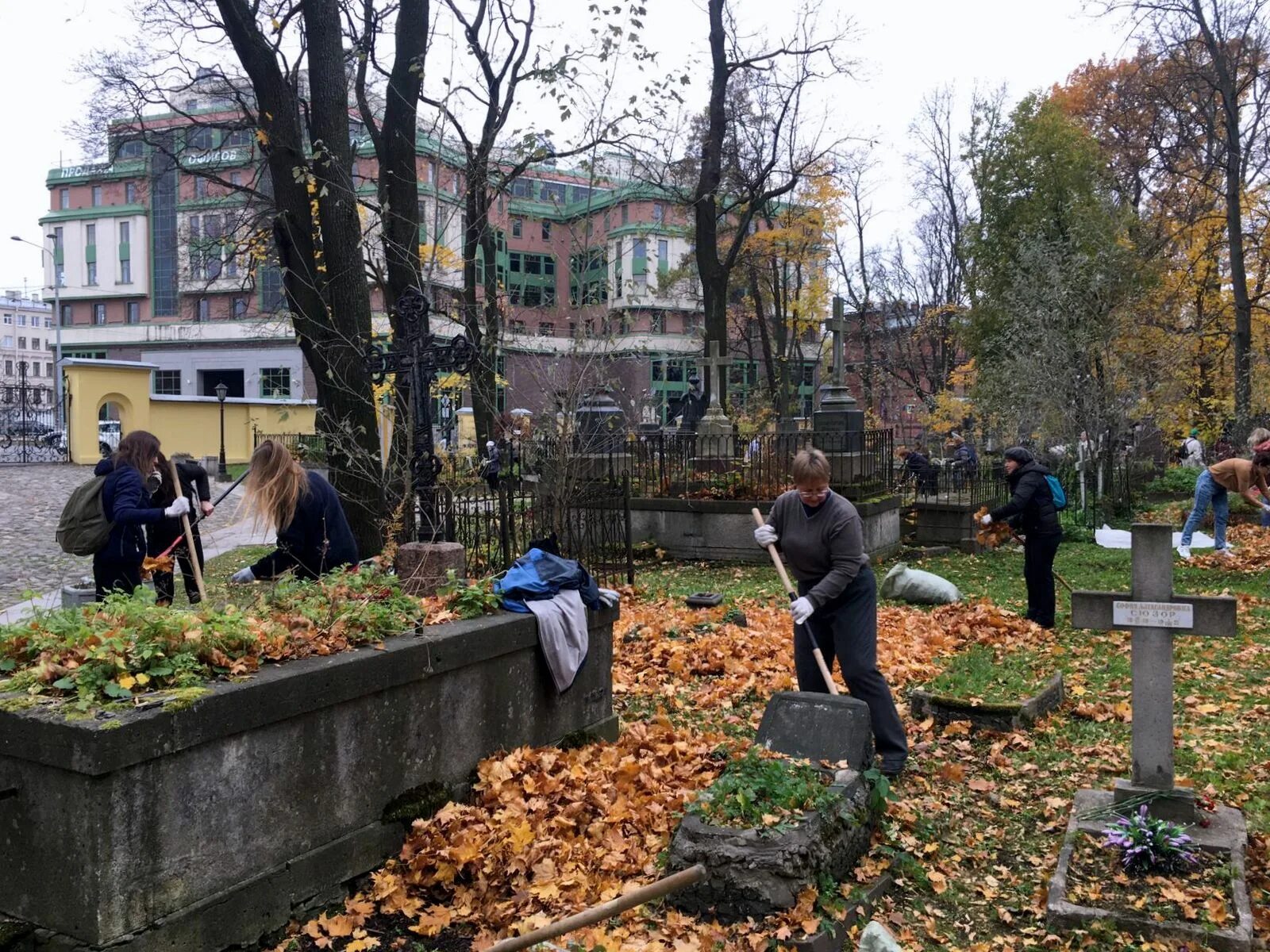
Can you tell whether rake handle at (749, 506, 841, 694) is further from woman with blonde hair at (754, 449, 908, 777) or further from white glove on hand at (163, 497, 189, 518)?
white glove on hand at (163, 497, 189, 518)

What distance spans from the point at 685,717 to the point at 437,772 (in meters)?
2.63

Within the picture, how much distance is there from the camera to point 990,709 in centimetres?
654

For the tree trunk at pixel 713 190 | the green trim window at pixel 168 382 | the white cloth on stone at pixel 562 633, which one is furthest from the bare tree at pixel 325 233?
the green trim window at pixel 168 382

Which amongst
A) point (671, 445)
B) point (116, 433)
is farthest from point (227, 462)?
point (671, 445)

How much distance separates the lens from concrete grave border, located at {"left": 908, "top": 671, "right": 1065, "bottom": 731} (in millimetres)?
6480

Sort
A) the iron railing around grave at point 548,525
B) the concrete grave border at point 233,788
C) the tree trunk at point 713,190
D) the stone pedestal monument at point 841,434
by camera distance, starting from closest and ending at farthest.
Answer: the concrete grave border at point 233,788
the iron railing around grave at point 548,525
the stone pedestal monument at point 841,434
the tree trunk at point 713,190

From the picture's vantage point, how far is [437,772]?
4801 mm

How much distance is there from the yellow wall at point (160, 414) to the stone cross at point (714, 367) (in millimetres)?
14348

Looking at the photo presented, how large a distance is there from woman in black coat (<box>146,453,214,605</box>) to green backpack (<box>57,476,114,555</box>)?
452 millimetres

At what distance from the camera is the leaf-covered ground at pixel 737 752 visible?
407cm

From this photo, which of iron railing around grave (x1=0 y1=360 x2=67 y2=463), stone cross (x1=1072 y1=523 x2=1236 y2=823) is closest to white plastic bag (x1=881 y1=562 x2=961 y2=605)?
stone cross (x1=1072 y1=523 x2=1236 y2=823)

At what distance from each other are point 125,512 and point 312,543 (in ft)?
7.23

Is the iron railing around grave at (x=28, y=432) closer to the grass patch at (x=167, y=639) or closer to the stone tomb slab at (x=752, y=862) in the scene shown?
the grass patch at (x=167, y=639)

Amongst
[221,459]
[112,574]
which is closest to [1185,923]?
[112,574]
